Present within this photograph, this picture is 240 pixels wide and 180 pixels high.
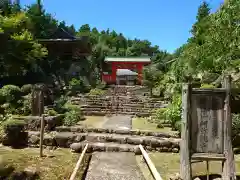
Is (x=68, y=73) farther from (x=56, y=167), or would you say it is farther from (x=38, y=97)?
(x=56, y=167)

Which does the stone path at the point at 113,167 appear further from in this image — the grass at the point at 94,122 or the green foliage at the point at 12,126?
the grass at the point at 94,122

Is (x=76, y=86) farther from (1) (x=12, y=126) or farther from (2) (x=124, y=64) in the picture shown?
(2) (x=124, y=64)

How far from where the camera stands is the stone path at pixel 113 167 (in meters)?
6.71

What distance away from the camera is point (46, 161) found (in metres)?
8.00

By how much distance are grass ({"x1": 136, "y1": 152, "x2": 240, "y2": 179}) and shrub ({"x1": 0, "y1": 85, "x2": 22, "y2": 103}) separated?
941 centimetres

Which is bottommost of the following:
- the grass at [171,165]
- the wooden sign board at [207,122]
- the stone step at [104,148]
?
the grass at [171,165]

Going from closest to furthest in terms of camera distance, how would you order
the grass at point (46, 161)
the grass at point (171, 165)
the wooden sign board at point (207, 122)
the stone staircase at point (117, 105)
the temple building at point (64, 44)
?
the wooden sign board at point (207, 122), the grass at point (46, 161), the grass at point (171, 165), the stone staircase at point (117, 105), the temple building at point (64, 44)

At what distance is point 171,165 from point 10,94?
429 inches

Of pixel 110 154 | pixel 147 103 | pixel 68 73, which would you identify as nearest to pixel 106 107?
pixel 147 103

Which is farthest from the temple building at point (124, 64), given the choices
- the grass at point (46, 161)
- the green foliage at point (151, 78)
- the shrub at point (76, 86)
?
the grass at point (46, 161)

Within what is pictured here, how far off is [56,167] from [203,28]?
16.6 metres

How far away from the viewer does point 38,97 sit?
1219 centimetres

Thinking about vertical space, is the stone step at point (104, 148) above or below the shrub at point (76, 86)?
below

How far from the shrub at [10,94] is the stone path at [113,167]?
8.64 meters
